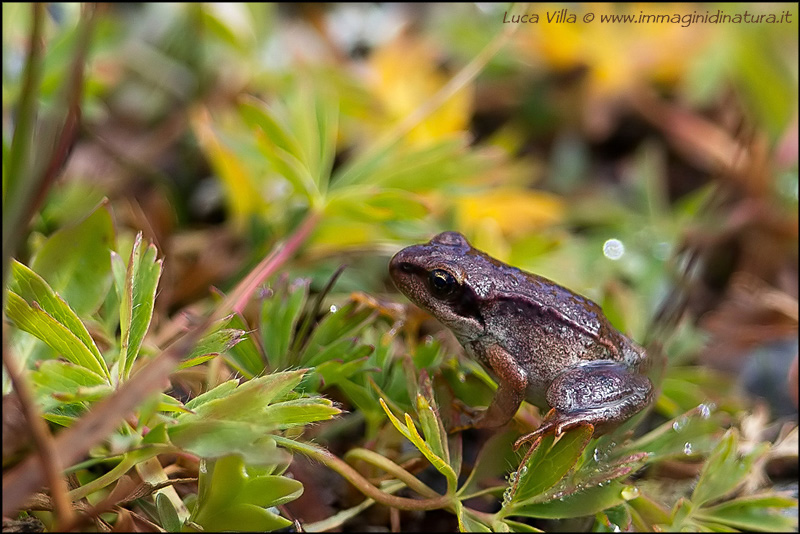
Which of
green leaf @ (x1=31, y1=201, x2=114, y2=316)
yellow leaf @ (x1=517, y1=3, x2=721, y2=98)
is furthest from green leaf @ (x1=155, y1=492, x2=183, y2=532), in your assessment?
yellow leaf @ (x1=517, y1=3, x2=721, y2=98)

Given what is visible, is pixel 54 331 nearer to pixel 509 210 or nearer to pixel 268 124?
pixel 268 124

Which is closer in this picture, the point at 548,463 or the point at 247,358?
the point at 548,463

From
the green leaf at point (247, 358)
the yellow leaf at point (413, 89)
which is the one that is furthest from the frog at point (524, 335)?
the yellow leaf at point (413, 89)

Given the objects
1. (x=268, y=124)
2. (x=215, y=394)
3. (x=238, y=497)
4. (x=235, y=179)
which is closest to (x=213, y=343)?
(x=215, y=394)

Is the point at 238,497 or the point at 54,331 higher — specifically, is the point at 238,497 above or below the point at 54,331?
below

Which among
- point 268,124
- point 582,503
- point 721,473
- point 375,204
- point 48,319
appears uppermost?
point 268,124

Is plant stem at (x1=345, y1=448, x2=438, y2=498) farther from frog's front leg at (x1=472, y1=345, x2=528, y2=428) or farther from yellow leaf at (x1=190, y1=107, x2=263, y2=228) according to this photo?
yellow leaf at (x1=190, y1=107, x2=263, y2=228)

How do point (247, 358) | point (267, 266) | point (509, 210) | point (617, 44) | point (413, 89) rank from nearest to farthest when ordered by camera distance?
point (247, 358) < point (267, 266) < point (509, 210) < point (413, 89) < point (617, 44)

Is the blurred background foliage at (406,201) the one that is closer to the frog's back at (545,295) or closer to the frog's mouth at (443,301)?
the frog's mouth at (443,301)

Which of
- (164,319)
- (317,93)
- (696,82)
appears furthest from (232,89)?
(696,82)
